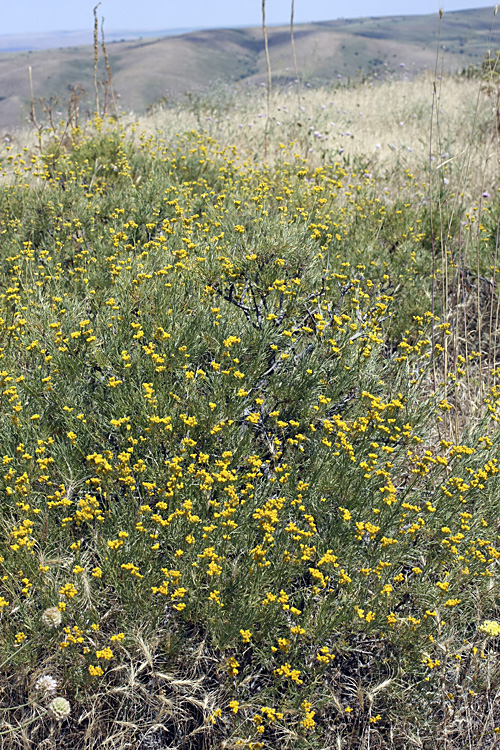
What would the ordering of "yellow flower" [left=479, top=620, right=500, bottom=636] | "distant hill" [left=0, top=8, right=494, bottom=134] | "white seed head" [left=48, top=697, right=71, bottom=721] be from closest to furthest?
"white seed head" [left=48, top=697, right=71, bottom=721] < "yellow flower" [left=479, top=620, right=500, bottom=636] < "distant hill" [left=0, top=8, right=494, bottom=134]

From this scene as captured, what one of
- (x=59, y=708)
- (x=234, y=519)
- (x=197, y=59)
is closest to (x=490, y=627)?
(x=234, y=519)

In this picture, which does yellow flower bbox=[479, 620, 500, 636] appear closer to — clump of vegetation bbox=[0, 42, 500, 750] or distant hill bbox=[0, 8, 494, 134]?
clump of vegetation bbox=[0, 42, 500, 750]

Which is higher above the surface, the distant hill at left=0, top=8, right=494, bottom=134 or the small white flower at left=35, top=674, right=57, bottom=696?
the distant hill at left=0, top=8, right=494, bottom=134

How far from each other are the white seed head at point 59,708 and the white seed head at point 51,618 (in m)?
0.26

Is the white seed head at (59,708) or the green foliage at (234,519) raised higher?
the green foliage at (234,519)

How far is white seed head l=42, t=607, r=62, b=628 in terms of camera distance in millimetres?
2186

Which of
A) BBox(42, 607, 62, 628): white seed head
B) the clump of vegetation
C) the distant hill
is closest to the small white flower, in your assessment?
the clump of vegetation

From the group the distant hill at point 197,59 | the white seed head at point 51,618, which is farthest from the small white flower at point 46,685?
the distant hill at point 197,59

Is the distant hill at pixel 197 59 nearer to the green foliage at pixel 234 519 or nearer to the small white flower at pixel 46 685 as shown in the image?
the green foliage at pixel 234 519

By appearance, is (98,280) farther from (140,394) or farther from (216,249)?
(140,394)

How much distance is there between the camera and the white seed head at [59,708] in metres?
2.09

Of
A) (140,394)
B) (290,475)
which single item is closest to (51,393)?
(140,394)

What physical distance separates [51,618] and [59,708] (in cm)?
31

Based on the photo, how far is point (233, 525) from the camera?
2221 millimetres
